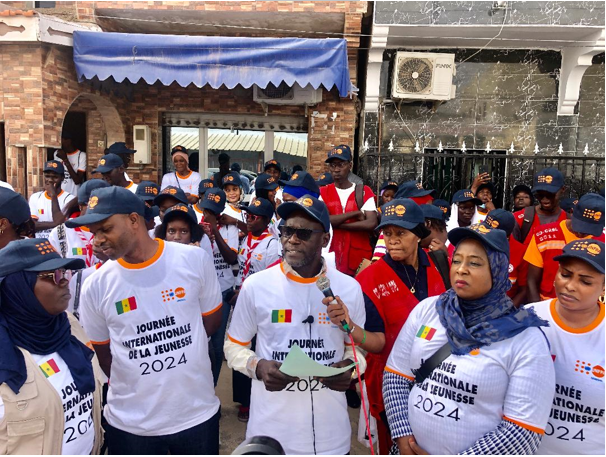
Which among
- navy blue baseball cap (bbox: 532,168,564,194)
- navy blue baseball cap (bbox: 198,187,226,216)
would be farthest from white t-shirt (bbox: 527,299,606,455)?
navy blue baseball cap (bbox: 198,187,226,216)

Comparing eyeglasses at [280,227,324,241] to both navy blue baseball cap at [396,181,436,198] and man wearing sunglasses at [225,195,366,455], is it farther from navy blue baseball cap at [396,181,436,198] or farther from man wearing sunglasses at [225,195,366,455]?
navy blue baseball cap at [396,181,436,198]

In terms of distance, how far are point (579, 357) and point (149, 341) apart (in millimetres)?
2074

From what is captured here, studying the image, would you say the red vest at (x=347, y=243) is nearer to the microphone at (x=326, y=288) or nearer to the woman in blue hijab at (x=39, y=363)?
the microphone at (x=326, y=288)

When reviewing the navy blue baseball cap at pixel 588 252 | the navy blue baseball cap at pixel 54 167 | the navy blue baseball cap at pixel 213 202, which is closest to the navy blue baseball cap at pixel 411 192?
the navy blue baseball cap at pixel 213 202

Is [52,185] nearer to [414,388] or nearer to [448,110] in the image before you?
[414,388]

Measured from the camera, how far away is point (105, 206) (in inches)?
85.8

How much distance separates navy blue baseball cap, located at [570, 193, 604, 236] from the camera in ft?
11.0

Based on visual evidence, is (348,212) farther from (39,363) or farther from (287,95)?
(287,95)

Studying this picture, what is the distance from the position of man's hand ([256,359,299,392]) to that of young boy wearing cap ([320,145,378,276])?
2755mm

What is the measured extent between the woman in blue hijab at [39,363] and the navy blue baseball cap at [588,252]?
7.47 ft

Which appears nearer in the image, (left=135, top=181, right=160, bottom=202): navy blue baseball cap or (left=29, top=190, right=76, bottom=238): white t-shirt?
(left=135, top=181, right=160, bottom=202): navy blue baseball cap

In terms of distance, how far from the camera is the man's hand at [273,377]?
2002mm

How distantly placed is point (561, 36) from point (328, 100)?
4535 millimetres

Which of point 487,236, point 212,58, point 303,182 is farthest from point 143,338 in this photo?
point 212,58
